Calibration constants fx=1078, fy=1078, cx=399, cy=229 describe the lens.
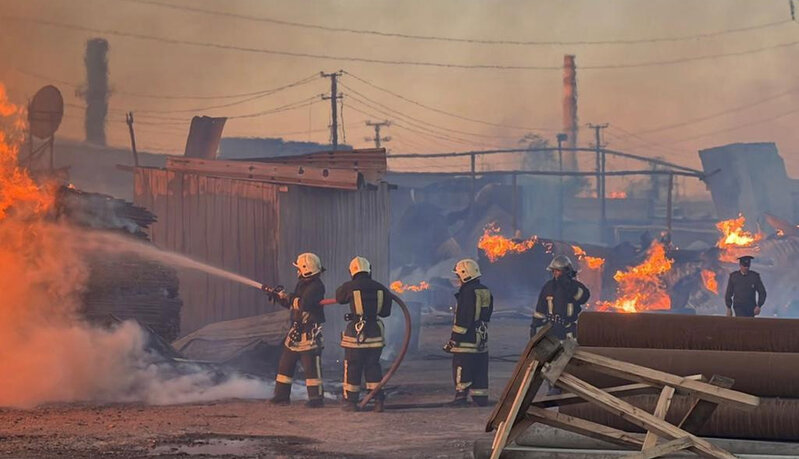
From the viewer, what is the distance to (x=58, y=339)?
12039 millimetres

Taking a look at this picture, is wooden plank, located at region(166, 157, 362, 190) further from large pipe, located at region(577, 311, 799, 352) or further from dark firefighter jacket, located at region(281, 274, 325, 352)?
large pipe, located at region(577, 311, 799, 352)

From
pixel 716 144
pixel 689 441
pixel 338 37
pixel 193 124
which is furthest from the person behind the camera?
pixel 716 144

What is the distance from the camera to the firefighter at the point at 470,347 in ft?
36.8

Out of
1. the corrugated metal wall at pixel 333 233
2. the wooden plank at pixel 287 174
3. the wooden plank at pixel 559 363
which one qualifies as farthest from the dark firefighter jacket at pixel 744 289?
the wooden plank at pixel 559 363

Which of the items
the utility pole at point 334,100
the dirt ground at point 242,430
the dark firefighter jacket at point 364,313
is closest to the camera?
the dirt ground at point 242,430

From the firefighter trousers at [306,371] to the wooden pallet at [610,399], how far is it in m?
7.24

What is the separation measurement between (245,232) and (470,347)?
4278mm

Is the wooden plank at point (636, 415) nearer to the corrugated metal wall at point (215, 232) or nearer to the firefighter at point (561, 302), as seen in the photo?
the firefighter at point (561, 302)

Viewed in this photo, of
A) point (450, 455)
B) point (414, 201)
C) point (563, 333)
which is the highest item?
point (414, 201)

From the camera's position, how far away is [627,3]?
71.6 feet

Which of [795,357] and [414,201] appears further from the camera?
[414,201]

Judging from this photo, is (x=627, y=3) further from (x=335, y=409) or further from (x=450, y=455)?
(x=450, y=455)

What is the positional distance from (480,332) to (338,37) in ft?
32.2

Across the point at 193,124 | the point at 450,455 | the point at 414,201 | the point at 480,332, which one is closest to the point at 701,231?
the point at 414,201
